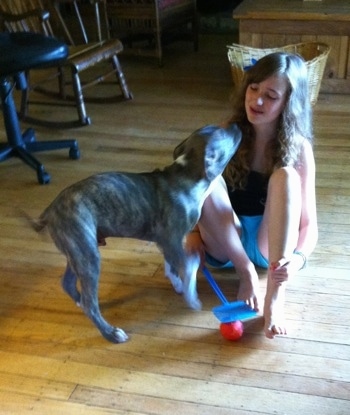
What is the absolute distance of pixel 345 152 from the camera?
2.72 m

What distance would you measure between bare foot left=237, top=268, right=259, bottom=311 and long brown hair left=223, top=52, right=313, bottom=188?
0.30 metres

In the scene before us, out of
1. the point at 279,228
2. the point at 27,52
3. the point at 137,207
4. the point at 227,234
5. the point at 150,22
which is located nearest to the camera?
the point at 137,207

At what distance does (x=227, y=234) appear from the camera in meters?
1.74

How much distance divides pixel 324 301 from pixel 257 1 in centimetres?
229

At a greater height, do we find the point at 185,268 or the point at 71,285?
the point at 185,268

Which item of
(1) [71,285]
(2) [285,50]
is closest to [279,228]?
(1) [71,285]

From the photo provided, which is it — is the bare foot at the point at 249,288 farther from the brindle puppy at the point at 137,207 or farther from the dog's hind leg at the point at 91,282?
Result: the dog's hind leg at the point at 91,282

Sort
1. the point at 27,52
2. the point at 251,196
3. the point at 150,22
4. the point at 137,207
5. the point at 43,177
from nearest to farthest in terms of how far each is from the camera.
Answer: the point at 137,207, the point at 251,196, the point at 27,52, the point at 43,177, the point at 150,22

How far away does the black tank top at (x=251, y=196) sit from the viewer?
1.81 meters

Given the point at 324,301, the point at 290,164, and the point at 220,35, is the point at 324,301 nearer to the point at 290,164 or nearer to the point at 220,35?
the point at 290,164

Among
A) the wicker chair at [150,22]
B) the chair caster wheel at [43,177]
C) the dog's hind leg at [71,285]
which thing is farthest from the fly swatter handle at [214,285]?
the wicker chair at [150,22]

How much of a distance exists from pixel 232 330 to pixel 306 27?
220cm

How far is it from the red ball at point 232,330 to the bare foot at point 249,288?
99 mm

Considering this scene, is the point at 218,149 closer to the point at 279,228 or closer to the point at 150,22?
the point at 279,228
